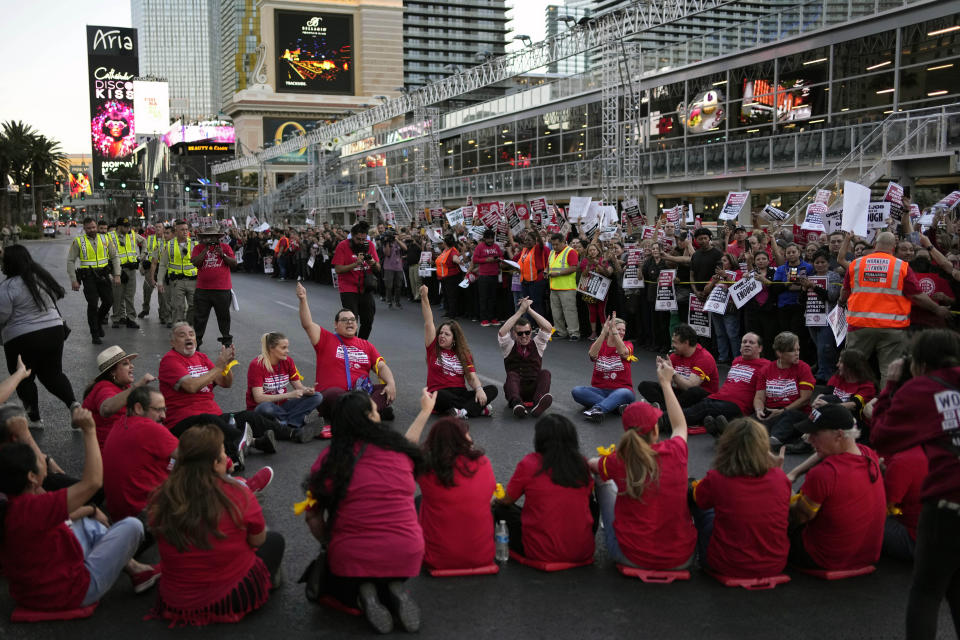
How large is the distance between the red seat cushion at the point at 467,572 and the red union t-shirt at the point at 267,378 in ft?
12.1

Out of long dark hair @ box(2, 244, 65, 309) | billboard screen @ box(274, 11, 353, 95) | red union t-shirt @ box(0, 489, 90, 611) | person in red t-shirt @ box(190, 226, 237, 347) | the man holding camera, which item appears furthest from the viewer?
billboard screen @ box(274, 11, 353, 95)

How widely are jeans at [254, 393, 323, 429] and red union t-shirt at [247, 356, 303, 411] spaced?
0.07 m

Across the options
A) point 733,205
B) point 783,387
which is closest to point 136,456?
point 783,387

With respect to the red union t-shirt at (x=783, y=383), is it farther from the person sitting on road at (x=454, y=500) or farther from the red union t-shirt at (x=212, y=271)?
the red union t-shirt at (x=212, y=271)

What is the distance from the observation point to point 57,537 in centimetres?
424

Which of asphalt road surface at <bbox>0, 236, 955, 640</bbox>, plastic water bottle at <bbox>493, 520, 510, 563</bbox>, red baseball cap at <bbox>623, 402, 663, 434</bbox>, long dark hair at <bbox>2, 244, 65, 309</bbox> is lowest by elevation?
asphalt road surface at <bbox>0, 236, 955, 640</bbox>

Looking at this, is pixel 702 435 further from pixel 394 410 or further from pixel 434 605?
pixel 434 605

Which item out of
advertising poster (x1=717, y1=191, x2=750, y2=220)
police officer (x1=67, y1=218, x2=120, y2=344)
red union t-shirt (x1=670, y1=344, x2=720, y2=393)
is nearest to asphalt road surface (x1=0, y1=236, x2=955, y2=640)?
red union t-shirt (x1=670, y1=344, x2=720, y2=393)

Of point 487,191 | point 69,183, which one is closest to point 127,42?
point 69,183

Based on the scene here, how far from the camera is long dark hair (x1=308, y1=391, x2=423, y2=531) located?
425cm

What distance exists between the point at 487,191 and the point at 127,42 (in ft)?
274

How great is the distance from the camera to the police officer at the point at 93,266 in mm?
13555

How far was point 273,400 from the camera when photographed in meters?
7.96

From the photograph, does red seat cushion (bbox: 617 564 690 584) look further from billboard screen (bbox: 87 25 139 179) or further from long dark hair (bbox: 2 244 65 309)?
billboard screen (bbox: 87 25 139 179)
